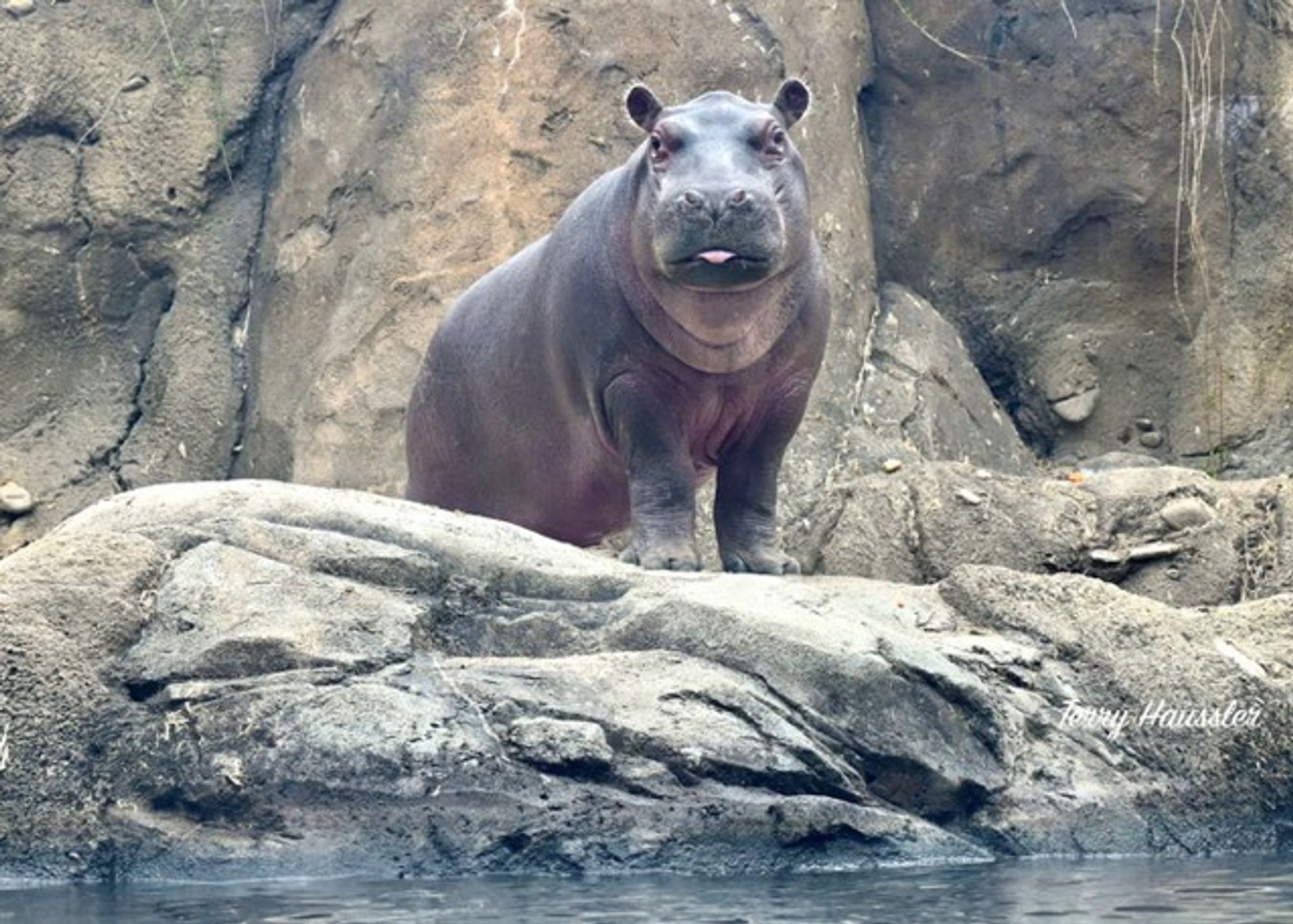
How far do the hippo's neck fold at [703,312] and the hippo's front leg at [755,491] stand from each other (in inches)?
11.0

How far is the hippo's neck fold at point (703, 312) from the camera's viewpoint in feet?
27.1

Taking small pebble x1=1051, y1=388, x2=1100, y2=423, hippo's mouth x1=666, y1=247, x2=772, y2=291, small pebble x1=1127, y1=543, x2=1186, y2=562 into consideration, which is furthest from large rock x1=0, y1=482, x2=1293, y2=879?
small pebble x1=1051, y1=388, x2=1100, y2=423

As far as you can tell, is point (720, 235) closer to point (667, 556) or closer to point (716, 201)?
point (716, 201)

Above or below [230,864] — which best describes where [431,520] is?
above

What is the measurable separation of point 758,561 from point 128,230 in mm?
5031

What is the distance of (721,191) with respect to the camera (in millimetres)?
7746

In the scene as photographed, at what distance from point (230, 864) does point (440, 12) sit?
6.68 m

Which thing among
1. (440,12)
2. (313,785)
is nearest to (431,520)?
(313,785)

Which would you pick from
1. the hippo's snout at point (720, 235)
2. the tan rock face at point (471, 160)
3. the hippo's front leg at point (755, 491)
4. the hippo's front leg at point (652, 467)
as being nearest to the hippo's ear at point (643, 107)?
the hippo's snout at point (720, 235)

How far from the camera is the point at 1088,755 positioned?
21.6 feet

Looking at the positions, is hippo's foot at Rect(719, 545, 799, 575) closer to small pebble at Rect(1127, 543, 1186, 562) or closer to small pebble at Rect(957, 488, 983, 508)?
small pebble at Rect(957, 488, 983, 508)

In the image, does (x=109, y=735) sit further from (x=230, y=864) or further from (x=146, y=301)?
(x=146, y=301)

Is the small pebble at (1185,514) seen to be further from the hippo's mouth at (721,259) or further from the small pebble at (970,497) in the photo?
the hippo's mouth at (721,259)

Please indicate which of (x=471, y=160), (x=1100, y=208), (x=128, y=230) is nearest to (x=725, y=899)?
(x=471, y=160)
